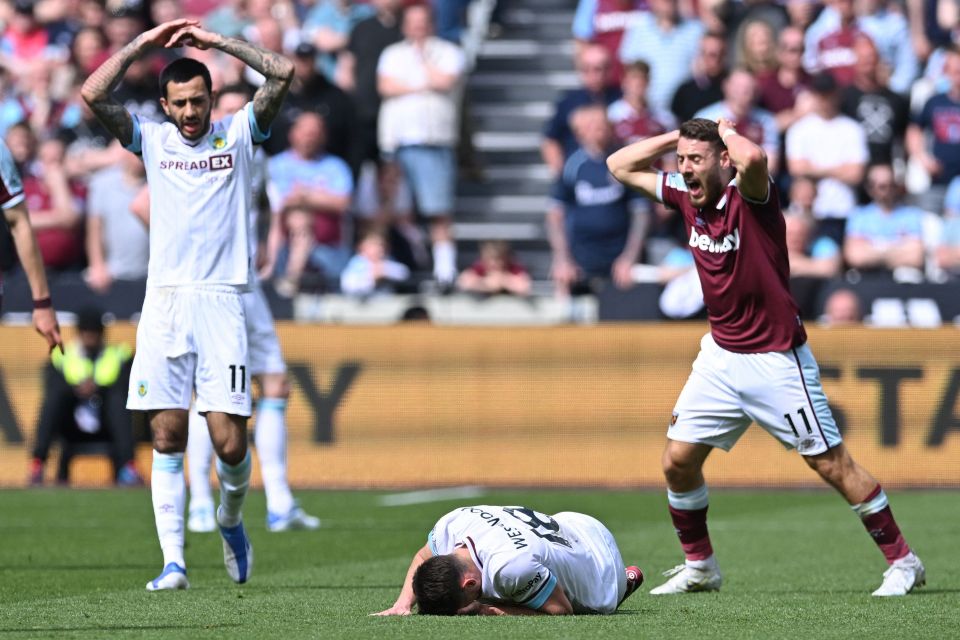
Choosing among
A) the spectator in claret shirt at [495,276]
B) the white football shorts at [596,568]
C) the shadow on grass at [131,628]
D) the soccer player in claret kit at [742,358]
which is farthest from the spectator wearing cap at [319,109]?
the shadow on grass at [131,628]

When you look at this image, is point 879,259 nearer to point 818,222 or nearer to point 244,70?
point 818,222

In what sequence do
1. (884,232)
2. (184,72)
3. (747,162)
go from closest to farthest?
(747,162) < (184,72) < (884,232)

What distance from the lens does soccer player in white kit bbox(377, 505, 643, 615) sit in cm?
746

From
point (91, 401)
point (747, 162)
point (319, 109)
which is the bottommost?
point (91, 401)

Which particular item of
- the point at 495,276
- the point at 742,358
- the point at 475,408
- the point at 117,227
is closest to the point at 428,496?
the point at 475,408

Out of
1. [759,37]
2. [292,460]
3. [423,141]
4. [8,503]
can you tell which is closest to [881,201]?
[759,37]

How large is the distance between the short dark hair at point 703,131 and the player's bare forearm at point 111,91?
2764 millimetres

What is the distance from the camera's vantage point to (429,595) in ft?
24.6

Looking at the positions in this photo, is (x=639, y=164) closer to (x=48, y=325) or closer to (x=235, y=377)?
(x=235, y=377)

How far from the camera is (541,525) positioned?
7812 millimetres

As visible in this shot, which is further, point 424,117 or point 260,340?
point 424,117

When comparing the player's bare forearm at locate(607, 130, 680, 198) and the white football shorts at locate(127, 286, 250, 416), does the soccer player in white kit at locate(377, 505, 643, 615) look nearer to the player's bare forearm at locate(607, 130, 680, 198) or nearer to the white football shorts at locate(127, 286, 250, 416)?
the white football shorts at locate(127, 286, 250, 416)

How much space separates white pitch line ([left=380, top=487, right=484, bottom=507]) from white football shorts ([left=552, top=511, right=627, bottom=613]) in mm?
6956

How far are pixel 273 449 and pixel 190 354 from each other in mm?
3320
